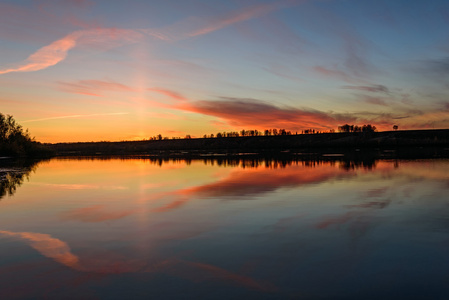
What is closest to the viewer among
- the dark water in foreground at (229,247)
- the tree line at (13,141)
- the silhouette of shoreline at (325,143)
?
the dark water in foreground at (229,247)

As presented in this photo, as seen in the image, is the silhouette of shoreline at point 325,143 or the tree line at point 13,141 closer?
the tree line at point 13,141

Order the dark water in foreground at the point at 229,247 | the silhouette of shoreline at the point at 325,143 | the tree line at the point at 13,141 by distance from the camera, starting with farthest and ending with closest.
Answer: the silhouette of shoreline at the point at 325,143, the tree line at the point at 13,141, the dark water in foreground at the point at 229,247

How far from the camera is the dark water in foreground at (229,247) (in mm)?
7012

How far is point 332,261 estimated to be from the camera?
8.30m

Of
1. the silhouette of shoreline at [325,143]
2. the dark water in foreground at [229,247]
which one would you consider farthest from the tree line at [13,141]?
the dark water in foreground at [229,247]

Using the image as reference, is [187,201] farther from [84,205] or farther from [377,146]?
[377,146]

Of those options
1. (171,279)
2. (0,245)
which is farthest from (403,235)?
(0,245)

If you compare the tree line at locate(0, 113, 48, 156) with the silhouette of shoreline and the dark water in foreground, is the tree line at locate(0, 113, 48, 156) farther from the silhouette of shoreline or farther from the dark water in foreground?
the dark water in foreground

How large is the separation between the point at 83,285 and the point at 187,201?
1037 cm

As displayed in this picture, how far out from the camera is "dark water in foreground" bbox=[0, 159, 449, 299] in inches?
276

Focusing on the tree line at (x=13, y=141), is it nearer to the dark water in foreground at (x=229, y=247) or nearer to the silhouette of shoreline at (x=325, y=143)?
the silhouette of shoreline at (x=325, y=143)

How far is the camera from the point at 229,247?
9.55 meters

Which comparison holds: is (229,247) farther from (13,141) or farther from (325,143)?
(325,143)

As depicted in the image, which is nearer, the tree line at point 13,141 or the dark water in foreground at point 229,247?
the dark water in foreground at point 229,247
